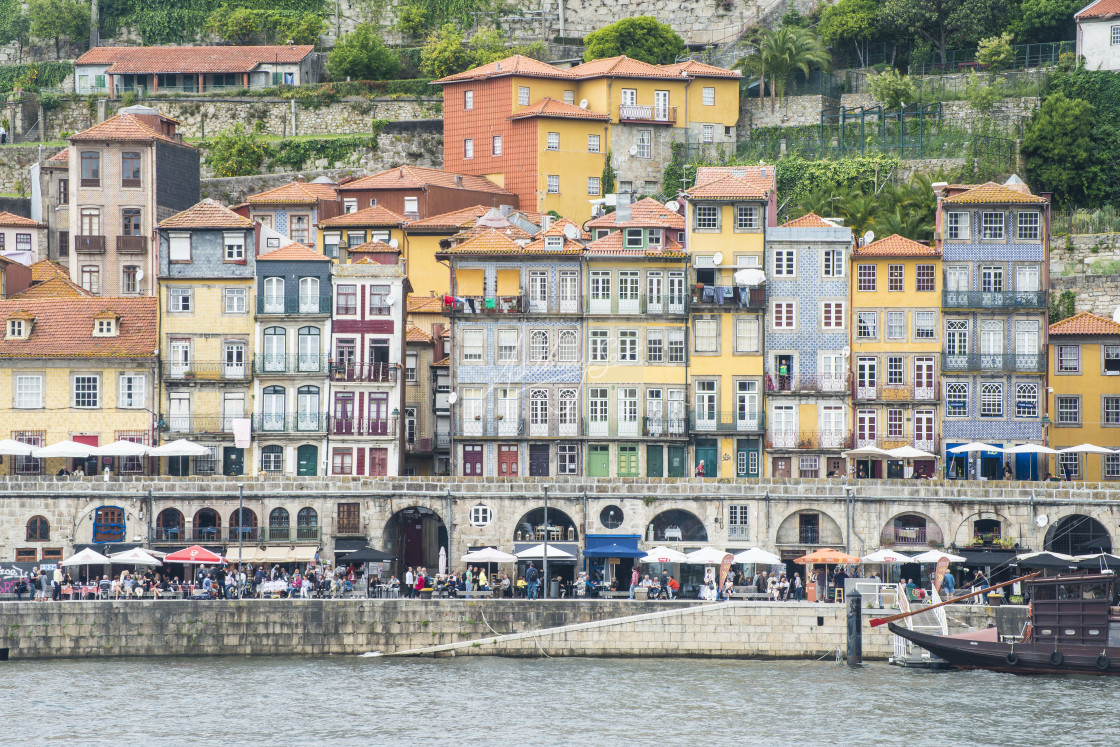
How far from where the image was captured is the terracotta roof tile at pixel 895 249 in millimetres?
75562

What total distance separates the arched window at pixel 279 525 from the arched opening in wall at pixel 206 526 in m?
1.73

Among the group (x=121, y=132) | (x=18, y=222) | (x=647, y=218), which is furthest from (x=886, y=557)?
(x=18, y=222)

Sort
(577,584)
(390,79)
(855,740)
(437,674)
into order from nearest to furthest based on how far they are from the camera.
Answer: (855,740) → (437,674) → (577,584) → (390,79)

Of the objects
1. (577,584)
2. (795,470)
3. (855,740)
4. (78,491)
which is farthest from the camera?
(795,470)

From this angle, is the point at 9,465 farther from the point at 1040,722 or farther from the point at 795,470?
the point at 1040,722

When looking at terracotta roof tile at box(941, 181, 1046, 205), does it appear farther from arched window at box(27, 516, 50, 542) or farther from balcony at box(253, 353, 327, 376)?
arched window at box(27, 516, 50, 542)

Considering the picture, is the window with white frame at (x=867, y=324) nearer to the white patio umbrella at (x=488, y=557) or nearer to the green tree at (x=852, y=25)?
the white patio umbrella at (x=488, y=557)

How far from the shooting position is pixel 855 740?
5197 cm

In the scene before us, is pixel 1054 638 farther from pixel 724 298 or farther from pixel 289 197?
pixel 289 197

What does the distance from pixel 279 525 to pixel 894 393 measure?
2257cm

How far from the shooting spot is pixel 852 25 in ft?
330

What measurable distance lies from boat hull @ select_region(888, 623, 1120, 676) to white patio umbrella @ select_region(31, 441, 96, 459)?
1104 inches

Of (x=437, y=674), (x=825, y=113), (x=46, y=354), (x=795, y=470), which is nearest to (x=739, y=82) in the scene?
(x=825, y=113)

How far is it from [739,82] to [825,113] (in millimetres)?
4450
